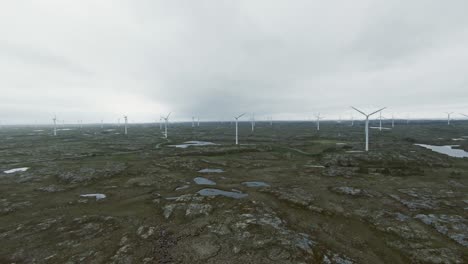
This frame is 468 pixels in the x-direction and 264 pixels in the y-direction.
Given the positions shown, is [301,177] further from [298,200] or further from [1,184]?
[1,184]

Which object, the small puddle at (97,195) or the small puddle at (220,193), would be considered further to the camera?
the small puddle at (97,195)

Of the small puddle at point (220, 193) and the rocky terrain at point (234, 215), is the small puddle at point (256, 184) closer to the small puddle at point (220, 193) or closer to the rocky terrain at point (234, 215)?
the rocky terrain at point (234, 215)

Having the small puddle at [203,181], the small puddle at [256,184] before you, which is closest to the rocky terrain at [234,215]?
the small puddle at [203,181]

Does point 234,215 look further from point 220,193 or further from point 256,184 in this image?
point 256,184

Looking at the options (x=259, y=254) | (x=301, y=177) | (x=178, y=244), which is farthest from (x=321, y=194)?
(x=178, y=244)

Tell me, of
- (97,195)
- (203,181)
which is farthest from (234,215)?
(97,195)

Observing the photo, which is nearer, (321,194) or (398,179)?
(321,194)

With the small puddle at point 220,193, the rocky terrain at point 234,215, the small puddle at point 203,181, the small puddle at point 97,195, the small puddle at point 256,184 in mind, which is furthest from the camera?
the small puddle at point 203,181

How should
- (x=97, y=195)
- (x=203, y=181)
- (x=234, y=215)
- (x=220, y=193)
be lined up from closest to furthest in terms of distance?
(x=234, y=215) → (x=97, y=195) → (x=220, y=193) → (x=203, y=181)

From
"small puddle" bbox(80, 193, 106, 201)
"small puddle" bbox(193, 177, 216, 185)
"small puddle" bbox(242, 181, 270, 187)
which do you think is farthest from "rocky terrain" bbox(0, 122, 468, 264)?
"small puddle" bbox(242, 181, 270, 187)

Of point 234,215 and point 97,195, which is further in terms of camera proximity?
point 97,195

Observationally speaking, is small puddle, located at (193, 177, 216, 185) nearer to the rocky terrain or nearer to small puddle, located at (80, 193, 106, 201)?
the rocky terrain
